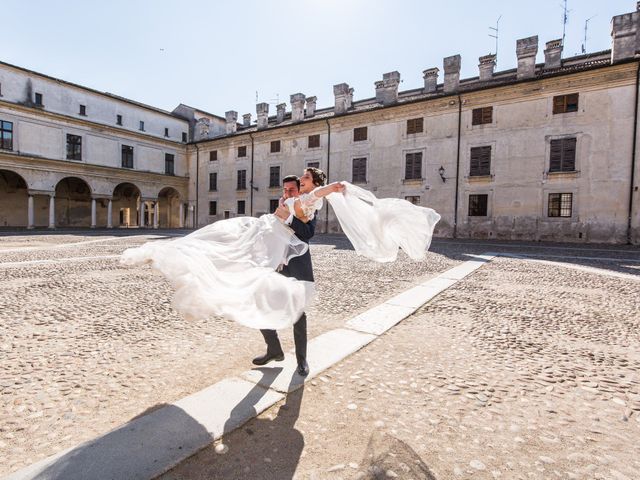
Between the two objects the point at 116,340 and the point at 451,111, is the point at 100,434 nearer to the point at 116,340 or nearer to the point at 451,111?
the point at 116,340

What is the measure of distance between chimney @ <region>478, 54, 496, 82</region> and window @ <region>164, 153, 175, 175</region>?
101 ft

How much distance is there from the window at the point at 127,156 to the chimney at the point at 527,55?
112 feet

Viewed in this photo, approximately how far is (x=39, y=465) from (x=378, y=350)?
2.88m

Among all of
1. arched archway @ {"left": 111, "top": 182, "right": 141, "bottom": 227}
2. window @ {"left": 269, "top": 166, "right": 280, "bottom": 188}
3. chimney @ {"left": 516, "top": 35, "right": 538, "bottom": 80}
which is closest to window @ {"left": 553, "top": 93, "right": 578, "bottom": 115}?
chimney @ {"left": 516, "top": 35, "right": 538, "bottom": 80}

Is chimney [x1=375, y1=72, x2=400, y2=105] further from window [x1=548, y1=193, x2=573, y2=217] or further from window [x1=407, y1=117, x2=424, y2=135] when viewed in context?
window [x1=548, y1=193, x2=573, y2=217]

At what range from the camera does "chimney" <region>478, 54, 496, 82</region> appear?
23.9 metres

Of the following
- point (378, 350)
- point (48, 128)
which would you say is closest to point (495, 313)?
point (378, 350)

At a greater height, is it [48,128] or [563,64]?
[563,64]

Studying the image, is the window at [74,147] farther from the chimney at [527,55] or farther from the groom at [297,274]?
the chimney at [527,55]

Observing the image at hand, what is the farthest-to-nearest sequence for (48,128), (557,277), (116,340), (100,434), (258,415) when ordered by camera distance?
(48,128), (557,277), (116,340), (258,415), (100,434)

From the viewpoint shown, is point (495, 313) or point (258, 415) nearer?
point (258, 415)

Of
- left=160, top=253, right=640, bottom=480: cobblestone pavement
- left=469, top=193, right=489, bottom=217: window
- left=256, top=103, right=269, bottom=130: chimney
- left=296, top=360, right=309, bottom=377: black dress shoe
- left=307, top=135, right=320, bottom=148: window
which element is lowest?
left=160, top=253, right=640, bottom=480: cobblestone pavement

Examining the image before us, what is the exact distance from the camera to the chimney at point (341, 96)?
2920 cm

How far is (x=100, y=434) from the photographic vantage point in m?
2.23
